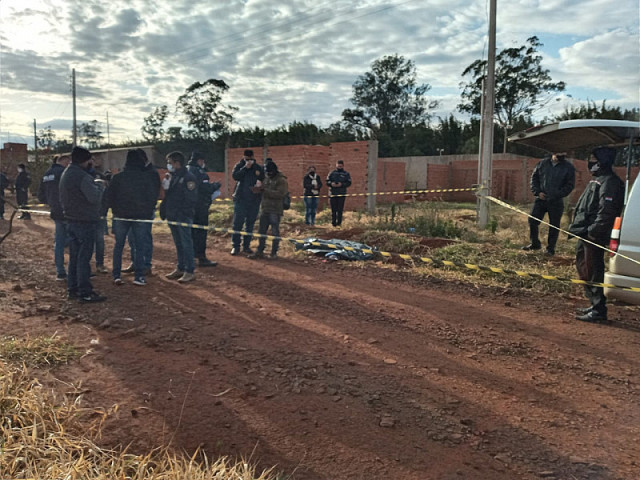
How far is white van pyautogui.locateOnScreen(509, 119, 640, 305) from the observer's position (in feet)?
15.1

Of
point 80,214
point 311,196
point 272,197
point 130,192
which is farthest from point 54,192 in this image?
point 311,196

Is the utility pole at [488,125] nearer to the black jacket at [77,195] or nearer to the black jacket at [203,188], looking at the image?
the black jacket at [203,188]

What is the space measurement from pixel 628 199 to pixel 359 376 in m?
3.29

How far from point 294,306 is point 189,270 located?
201cm

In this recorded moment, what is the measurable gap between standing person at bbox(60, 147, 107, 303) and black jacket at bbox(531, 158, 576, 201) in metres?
7.00

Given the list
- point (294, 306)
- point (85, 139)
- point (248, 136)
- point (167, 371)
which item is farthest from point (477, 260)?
point (85, 139)

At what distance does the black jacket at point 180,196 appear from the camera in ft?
22.3

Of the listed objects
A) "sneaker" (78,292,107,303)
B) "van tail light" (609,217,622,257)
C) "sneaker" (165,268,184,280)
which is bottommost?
"sneaker" (78,292,107,303)

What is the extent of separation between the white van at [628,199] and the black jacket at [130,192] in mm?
5288

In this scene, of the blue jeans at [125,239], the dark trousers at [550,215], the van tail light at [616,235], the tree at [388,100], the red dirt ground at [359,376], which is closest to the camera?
the red dirt ground at [359,376]

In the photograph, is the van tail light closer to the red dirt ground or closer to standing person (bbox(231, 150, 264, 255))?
the red dirt ground

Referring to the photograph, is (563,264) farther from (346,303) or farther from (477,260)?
(346,303)

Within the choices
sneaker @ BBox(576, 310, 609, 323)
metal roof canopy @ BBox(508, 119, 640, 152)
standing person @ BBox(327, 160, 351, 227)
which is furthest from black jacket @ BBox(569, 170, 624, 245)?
standing person @ BBox(327, 160, 351, 227)

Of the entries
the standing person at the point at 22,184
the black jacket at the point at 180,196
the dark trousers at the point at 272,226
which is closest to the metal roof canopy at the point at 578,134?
the dark trousers at the point at 272,226
